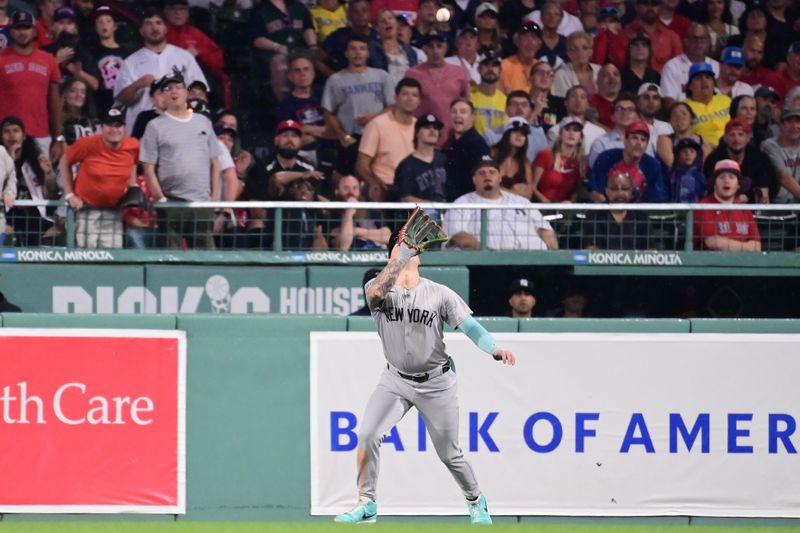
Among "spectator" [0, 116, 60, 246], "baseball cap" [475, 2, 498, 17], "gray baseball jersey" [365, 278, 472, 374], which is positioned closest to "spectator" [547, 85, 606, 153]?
"baseball cap" [475, 2, 498, 17]

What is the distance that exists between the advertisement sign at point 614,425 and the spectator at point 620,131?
11.9ft

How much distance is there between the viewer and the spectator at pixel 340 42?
1322 centimetres

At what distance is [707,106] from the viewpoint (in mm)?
13453

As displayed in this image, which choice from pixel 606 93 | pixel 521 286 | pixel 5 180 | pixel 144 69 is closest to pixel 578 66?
pixel 606 93

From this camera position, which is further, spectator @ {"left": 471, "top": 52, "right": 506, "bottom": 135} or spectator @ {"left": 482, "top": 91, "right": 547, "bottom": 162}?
spectator @ {"left": 471, "top": 52, "right": 506, "bottom": 135}

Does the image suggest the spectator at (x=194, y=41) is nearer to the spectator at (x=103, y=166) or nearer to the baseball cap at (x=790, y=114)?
the spectator at (x=103, y=166)

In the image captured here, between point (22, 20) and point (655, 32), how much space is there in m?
6.62

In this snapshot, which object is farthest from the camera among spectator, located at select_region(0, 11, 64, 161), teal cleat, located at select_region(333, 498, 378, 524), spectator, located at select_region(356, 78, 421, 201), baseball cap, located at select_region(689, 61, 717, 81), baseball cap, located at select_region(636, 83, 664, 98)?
baseball cap, located at select_region(689, 61, 717, 81)

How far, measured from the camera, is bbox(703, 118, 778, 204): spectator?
12656 millimetres

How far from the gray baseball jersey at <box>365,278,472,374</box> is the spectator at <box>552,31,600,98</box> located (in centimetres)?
621

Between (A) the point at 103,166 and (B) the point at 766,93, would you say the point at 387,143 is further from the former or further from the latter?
(B) the point at 766,93

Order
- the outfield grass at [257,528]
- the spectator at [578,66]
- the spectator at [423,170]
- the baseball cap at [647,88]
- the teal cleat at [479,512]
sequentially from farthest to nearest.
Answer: the spectator at [578,66] → the baseball cap at [647,88] → the spectator at [423,170] → the teal cleat at [479,512] → the outfield grass at [257,528]

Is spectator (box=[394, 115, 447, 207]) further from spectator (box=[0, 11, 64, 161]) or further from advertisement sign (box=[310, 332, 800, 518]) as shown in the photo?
spectator (box=[0, 11, 64, 161])

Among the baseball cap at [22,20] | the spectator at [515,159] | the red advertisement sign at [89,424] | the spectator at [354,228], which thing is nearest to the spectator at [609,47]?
the spectator at [515,159]
